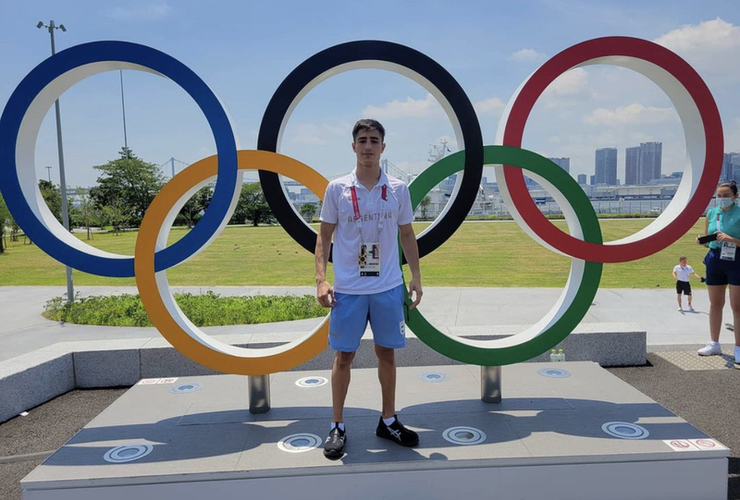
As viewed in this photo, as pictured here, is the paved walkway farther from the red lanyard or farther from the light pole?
the red lanyard

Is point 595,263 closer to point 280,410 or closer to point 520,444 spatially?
point 520,444

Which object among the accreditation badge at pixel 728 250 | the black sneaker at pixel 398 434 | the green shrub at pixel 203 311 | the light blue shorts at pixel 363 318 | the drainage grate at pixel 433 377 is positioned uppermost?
the accreditation badge at pixel 728 250

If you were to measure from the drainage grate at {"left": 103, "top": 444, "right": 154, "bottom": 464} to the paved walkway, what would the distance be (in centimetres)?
348

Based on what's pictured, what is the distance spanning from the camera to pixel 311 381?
467 cm

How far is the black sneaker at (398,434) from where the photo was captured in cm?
334

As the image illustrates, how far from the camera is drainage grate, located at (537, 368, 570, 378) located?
4656mm

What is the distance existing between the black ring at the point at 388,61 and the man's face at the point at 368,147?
861 millimetres

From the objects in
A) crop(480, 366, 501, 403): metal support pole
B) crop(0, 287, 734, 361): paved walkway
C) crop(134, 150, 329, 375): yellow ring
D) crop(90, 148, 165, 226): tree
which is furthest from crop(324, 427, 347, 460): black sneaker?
crop(90, 148, 165, 226): tree

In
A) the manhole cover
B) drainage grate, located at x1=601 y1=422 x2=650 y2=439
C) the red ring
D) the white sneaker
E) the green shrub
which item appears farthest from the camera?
the green shrub

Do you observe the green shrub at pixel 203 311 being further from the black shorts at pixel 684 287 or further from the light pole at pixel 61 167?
the black shorts at pixel 684 287

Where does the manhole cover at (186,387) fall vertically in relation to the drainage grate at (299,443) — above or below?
above

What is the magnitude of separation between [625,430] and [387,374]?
170cm

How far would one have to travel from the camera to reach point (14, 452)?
406 centimetres

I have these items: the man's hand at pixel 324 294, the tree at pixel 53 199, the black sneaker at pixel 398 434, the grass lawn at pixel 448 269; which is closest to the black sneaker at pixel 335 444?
the black sneaker at pixel 398 434
